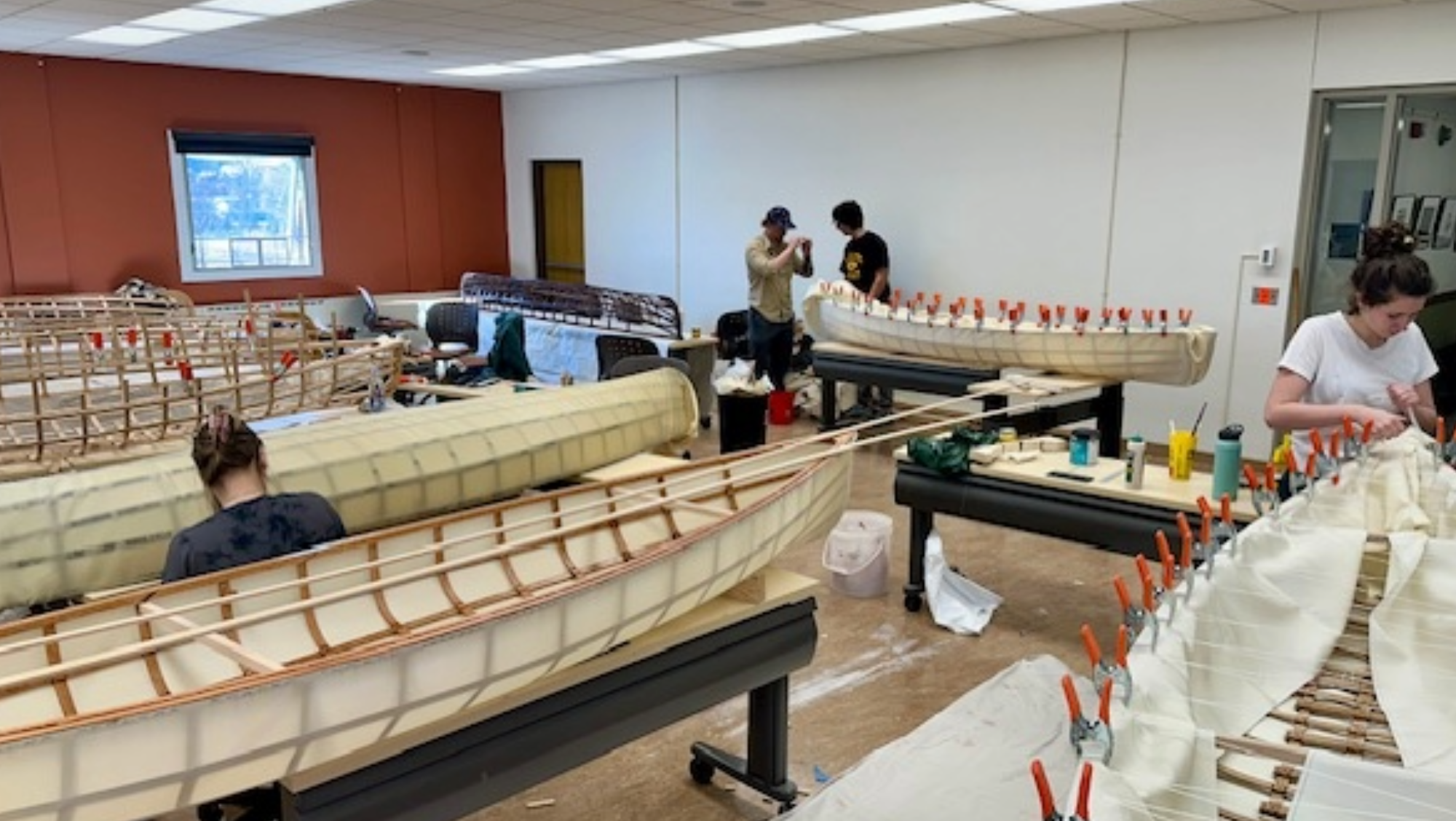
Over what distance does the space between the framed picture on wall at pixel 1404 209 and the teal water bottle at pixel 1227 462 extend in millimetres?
3803

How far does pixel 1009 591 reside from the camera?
4.68m

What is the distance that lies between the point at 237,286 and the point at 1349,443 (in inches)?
373

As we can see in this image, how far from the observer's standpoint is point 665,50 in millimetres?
8031

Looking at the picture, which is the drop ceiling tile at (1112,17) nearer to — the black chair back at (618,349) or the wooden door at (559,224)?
the black chair back at (618,349)

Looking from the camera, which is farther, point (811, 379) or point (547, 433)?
point (811, 379)

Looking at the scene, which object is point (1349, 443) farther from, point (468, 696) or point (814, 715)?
point (468, 696)

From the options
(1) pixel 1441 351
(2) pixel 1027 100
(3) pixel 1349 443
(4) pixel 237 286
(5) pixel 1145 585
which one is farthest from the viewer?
(4) pixel 237 286

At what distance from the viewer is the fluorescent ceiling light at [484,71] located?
9.17 meters

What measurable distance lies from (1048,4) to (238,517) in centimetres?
534

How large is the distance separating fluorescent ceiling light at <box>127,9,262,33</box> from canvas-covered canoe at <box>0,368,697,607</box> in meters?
3.99

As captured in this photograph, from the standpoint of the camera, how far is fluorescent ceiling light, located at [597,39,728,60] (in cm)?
769

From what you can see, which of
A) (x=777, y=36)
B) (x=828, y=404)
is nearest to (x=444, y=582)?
(x=828, y=404)

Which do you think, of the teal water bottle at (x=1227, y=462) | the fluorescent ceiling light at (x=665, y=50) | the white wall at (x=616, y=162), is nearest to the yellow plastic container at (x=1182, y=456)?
the teal water bottle at (x=1227, y=462)

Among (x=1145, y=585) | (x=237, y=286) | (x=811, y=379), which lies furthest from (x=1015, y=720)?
(x=237, y=286)
